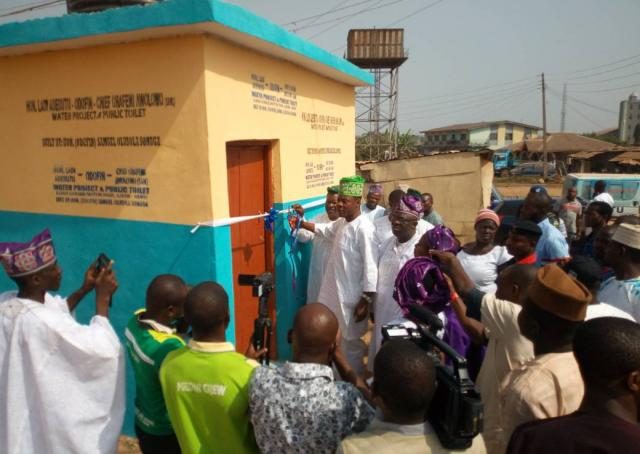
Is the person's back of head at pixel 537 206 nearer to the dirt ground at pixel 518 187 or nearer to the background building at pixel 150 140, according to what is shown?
the background building at pixel 150 140

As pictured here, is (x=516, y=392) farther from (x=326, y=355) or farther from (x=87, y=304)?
(x=87, y=304)

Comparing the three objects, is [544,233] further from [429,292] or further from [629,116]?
[629,116]

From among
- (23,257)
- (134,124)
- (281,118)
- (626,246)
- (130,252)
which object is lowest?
(130,252)

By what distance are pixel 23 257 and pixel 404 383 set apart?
182 cm

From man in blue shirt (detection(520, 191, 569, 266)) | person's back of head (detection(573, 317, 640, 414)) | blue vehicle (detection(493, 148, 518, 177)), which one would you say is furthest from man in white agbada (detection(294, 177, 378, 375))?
blue vehicle (detection(493, 148, 518, 177))

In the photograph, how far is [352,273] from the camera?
4.25m

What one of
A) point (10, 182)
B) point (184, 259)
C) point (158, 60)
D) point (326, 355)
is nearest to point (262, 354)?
point (326, 355)

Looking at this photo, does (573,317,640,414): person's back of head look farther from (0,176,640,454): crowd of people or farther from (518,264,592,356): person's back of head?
(518,264,592,356): person's back of head

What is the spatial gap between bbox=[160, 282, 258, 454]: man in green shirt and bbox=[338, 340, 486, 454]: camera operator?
496 millimetres

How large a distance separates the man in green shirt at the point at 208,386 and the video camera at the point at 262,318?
1.51 ft

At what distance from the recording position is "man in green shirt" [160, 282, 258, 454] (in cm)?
184

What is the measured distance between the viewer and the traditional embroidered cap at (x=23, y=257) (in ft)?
7.09

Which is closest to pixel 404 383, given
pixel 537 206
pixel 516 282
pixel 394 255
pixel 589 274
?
pixel 516 282

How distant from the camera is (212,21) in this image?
3.06 meters
